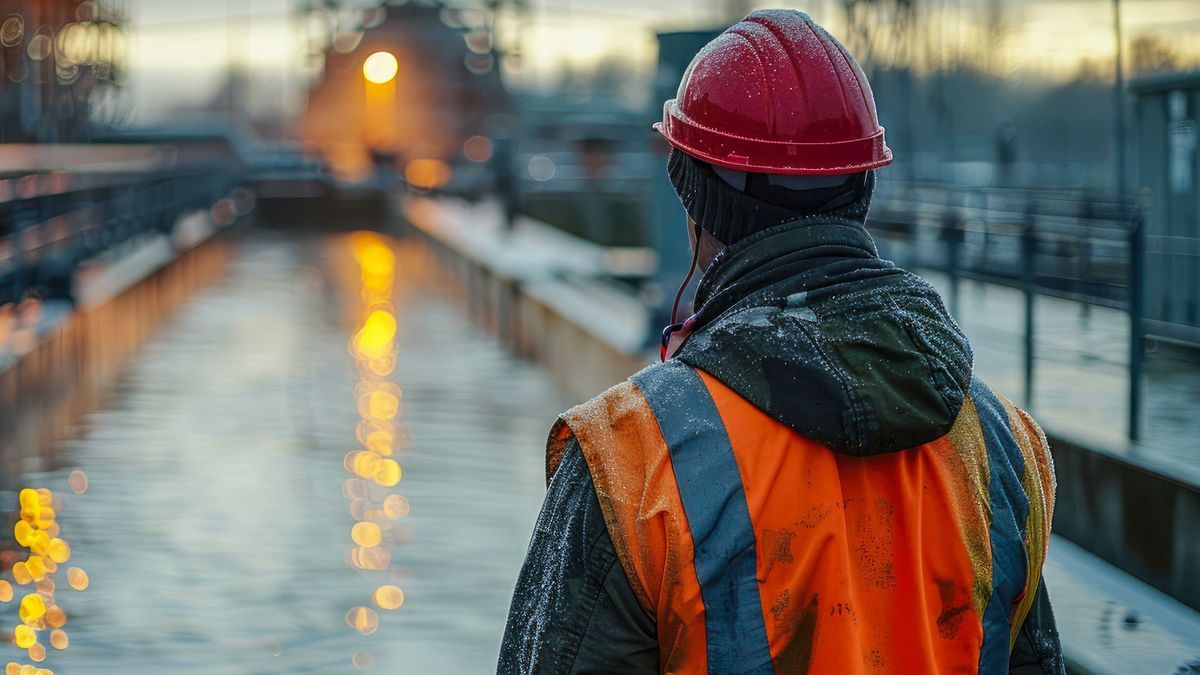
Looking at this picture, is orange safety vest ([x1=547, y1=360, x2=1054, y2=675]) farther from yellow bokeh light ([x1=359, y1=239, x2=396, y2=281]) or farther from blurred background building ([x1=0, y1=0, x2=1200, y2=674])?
yellow bokeh light ([x1=359, y1=239, x2=396, y2=281])

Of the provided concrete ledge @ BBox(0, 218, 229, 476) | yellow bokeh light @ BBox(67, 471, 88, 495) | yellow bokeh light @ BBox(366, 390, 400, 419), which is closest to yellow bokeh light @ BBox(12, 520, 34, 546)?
yellow bokeh light @ BBox(67, 471, 88, 495)

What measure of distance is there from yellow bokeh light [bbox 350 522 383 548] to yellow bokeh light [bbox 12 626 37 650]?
1684 mm

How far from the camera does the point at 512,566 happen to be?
7.14 m

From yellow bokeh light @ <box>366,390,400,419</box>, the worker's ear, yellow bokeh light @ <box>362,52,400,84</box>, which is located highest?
yellow bokeh light @ <box>362,52,400,84</box>

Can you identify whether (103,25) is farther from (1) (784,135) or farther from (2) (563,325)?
(1) (784,135)

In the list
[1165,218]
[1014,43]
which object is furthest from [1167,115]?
[1014,43]

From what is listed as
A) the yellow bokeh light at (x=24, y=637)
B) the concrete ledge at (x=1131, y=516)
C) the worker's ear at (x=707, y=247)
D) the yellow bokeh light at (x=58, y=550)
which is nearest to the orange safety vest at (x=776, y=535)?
the worker's ear at (x=707, y=247)

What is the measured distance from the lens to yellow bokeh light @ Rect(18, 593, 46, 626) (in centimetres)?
631

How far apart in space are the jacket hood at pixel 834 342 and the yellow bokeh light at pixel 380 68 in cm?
4857

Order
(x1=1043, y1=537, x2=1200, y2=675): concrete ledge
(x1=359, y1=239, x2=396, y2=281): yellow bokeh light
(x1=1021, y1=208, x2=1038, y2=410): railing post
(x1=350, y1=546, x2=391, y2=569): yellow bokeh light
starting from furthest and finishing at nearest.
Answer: (x1=359, y1=239, x2=396, y2=281): yellow bokeh light
(x1=1021, y1=208, x2=1038, y2=410): railing post
(x1=350, y1=546, x2=391, y2=569): yellow bokeh light
(x1=1043, y1=537, x2=1200, y2=675): concrete ledge

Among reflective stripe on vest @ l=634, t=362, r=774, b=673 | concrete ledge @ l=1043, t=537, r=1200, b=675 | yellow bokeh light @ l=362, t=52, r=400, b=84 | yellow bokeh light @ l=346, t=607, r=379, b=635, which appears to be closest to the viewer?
reflective stripe on vest @ l=634, t=362, r=774, b=673

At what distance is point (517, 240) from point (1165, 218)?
16288 millimetres

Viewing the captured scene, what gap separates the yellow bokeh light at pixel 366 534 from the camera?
24.7 feet

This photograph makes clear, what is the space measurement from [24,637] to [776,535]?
4.79 metres
